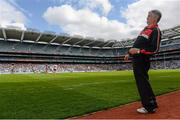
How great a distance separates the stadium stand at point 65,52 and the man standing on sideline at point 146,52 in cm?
7189

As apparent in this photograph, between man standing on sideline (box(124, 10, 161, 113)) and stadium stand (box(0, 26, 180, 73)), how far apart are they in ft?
236

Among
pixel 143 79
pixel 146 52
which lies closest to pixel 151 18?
pixel 146 52

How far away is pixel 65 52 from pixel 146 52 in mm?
96431

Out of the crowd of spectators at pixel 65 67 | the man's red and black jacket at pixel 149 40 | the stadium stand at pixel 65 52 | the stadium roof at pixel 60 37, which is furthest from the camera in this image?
the stadium stand at pixel 65 52

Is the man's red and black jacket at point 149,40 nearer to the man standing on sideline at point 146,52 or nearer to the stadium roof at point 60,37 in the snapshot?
the man standing on sideline at point 146,52

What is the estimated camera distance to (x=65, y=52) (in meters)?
101

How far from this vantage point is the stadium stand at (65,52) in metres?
83.5

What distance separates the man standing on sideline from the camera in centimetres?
542

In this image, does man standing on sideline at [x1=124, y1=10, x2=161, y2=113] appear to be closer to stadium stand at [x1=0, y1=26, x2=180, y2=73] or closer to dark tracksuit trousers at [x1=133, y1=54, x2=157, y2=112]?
dark tracksuit trousers at [x1=133, y1=54, x2=157, y2=112]

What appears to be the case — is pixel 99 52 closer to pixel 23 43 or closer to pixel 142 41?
pixel 23 43

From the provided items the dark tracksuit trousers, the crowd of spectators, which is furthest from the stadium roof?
the dark tracksuit trousers

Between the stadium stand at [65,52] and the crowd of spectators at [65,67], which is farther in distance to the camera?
the stadium stand at [65,52]

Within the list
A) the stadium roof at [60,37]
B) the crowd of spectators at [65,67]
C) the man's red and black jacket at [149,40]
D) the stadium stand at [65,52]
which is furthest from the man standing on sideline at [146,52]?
the stadium roof at [60,37]

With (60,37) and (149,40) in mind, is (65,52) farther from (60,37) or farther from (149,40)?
(149,40)
